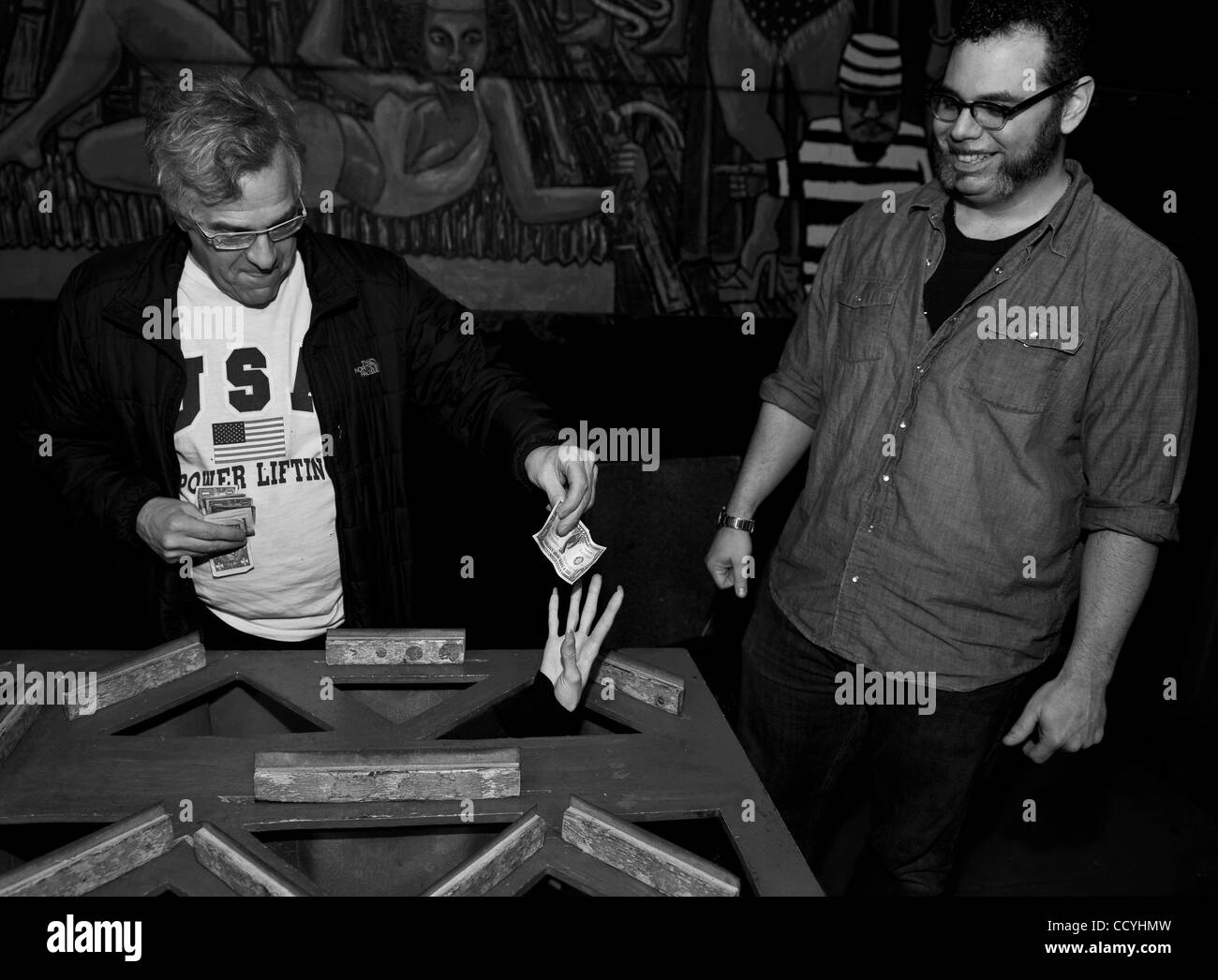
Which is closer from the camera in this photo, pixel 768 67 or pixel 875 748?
pixel 875 748

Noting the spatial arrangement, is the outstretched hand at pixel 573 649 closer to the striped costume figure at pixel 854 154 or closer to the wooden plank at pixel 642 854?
the wooden plank at pixel 642 854

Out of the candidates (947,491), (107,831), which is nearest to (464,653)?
(107,831)

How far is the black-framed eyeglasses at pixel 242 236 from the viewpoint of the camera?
2.19 metres

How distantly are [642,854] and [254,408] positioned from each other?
1467 millimetres

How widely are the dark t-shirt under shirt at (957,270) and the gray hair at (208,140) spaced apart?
156cm

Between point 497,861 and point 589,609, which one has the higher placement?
point 589,609

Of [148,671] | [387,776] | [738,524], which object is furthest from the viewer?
[738,524]

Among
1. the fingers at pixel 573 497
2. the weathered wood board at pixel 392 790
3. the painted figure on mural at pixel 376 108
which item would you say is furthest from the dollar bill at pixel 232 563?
the painted figure on mural at pixel 376 108

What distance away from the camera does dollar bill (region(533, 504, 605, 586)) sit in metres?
2.26

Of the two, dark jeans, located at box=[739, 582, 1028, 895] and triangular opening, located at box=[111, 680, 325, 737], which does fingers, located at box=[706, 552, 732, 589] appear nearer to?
dark jeans, located at box=[739, 582, 1028, 895]

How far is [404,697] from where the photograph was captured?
2293mm

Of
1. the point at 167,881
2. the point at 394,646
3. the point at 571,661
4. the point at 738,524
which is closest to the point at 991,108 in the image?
the point at 738,524
